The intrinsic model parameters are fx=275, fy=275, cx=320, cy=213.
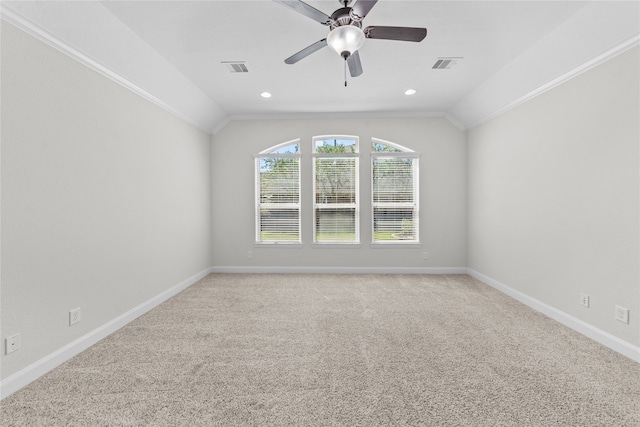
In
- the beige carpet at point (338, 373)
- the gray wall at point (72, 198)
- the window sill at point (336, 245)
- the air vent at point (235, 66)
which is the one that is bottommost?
the beige carpet at point (338, 373)

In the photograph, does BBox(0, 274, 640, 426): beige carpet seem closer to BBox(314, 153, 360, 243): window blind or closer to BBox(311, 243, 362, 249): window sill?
BBox(311, 243, 362, 249): window sill

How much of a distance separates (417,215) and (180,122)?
13.1 ft

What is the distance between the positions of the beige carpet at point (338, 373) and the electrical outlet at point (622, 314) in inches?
11.1

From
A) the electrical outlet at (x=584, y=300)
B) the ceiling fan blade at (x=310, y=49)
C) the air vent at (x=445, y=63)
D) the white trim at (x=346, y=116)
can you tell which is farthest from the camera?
the white trim at (x=346, y=116)

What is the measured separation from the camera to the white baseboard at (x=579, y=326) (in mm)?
2172

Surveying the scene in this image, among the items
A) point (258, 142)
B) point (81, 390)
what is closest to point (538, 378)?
point (81, 390)

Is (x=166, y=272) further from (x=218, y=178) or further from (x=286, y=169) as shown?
(x=286, y=169)

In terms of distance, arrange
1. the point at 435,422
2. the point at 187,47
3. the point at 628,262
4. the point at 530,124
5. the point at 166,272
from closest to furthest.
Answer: the point at 435,422, the point at 628,262, the point at 187,47, the point at 530,124, the point at 166,272

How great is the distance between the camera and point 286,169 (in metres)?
4.92

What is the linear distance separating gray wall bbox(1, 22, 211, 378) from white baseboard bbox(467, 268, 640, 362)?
14.5ft

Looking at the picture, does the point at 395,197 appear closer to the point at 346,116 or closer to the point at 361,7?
the point at 346,116

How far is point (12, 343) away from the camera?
179 cm

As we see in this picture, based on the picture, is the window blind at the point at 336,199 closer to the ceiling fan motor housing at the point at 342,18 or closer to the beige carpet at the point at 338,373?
the beige carpet at the point at 338,373

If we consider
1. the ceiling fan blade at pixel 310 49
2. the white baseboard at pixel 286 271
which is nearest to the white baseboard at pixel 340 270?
the white baseboard at pixel 286 271
